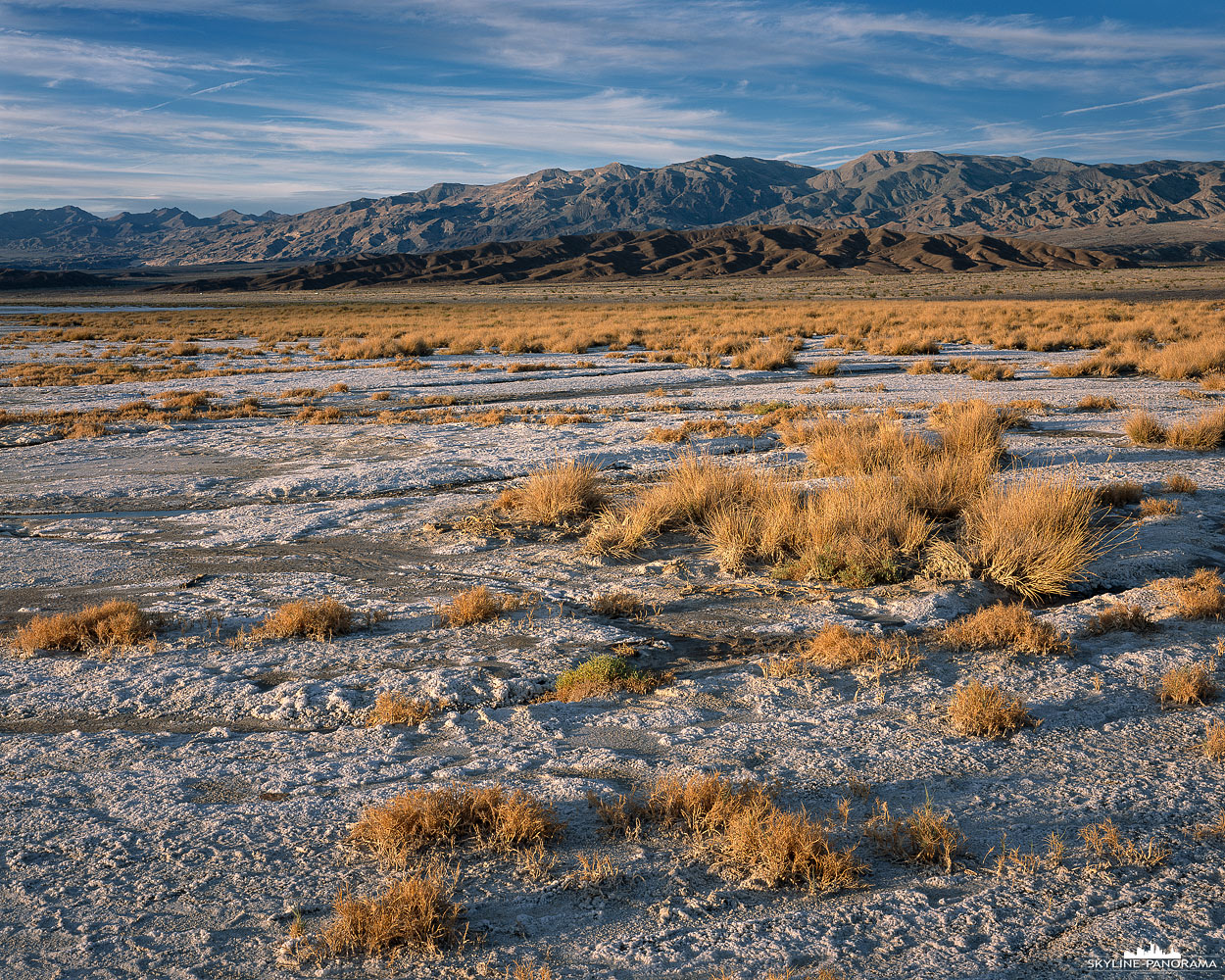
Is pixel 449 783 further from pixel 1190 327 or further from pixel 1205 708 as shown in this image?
pixel 1190 327

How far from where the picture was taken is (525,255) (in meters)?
170

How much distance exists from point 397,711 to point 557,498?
3921mm

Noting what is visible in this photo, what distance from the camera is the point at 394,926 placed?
277cm

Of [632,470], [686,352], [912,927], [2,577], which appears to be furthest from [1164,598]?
[686,352]

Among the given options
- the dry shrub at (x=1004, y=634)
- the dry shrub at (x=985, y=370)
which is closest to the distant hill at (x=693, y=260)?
the dry shrub at (x=985, y=370)

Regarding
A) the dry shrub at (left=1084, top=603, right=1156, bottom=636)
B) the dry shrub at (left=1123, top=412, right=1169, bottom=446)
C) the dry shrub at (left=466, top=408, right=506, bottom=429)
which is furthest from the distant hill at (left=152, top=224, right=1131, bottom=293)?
the dry shrub at (left=1084, top=603, right=1156, bottom=636)

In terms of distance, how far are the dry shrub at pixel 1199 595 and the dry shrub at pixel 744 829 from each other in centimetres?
356

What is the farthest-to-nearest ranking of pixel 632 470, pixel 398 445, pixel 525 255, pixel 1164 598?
pixel 525 255 → pixel 398 445 → pixel 632 470 → pixel 1164 598

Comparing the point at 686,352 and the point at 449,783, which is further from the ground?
the point at 686,352

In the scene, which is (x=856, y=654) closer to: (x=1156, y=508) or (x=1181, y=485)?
(x=1156, y=508)

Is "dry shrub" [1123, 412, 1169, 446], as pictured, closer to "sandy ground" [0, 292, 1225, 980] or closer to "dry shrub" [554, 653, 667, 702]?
"sandy ground" [0, 292, 1225, 980]

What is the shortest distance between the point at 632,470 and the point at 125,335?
4069 cm

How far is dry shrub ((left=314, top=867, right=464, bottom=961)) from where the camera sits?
275 cm

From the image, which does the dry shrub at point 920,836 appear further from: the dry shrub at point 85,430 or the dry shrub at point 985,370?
the dry shrub at point 985,370
